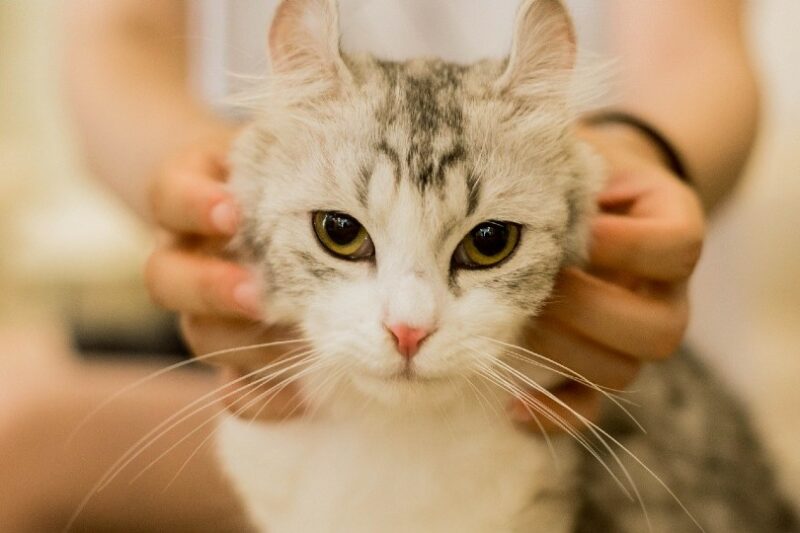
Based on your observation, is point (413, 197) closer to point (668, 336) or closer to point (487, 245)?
point (487, 245)

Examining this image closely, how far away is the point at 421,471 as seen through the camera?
59 centimetres

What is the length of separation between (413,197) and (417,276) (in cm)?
5

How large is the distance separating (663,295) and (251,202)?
0.34m

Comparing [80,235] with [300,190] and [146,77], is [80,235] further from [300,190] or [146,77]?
[300,190]

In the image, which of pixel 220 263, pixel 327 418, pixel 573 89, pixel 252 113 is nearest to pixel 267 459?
pixel 327 418

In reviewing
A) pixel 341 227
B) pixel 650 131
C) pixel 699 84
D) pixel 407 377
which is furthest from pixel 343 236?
pixel 699 84

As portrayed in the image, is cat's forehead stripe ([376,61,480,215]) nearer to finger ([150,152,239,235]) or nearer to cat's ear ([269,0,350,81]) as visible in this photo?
cat's ear ([269,0,350,81])

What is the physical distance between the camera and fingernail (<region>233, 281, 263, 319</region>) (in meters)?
0.55

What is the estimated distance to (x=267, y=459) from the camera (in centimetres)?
63

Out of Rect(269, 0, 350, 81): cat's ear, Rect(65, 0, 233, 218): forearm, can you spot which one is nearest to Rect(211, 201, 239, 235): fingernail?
Rect(269, 0, 350, 81): cat's ear

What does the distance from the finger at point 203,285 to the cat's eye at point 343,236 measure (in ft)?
0.28

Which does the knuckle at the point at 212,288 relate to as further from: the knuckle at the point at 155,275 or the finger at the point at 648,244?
the finger at the point at 648,244

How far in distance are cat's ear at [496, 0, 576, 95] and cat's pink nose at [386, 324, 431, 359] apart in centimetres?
20

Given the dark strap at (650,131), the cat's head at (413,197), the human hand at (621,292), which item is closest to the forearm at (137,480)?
the cat's head at (413,197)
